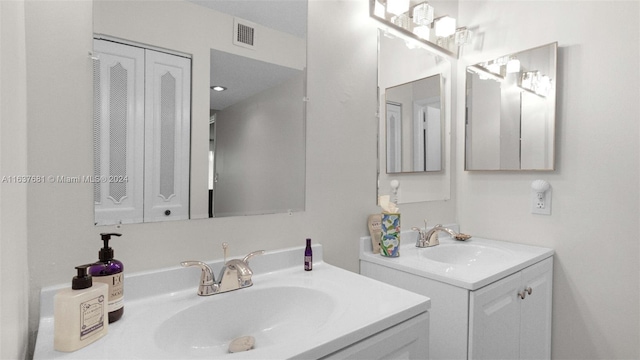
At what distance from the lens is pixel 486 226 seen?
1777 millimetres

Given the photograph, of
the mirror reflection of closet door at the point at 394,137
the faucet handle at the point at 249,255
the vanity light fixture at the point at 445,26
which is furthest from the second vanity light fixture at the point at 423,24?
the faucet handle at the point at 249,255

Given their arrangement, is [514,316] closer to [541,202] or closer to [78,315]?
[541,202]

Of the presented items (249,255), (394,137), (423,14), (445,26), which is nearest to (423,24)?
(423,14)

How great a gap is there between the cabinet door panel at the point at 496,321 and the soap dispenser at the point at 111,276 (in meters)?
0.99

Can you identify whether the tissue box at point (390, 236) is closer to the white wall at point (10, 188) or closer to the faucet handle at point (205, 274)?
the faucet handle at point (205, 274)

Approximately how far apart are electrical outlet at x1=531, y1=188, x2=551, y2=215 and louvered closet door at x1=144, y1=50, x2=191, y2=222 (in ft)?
5.10

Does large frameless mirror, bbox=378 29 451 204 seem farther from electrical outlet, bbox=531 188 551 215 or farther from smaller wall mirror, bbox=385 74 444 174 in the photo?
electrical outlet, bbox=531 188 551 215

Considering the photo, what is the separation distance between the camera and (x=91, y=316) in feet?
2.10

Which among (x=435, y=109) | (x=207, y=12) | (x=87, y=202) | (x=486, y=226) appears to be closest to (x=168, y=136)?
(x=87, y=202)

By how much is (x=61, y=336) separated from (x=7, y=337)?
17 centimetres

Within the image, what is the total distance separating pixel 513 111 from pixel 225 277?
1.56 metres

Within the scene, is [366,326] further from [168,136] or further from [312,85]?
[312,85]

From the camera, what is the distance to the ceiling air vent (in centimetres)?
106

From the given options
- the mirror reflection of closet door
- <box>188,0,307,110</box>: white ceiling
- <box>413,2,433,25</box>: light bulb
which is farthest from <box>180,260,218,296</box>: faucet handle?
<box>413,2,433,25</box>: light bulb
